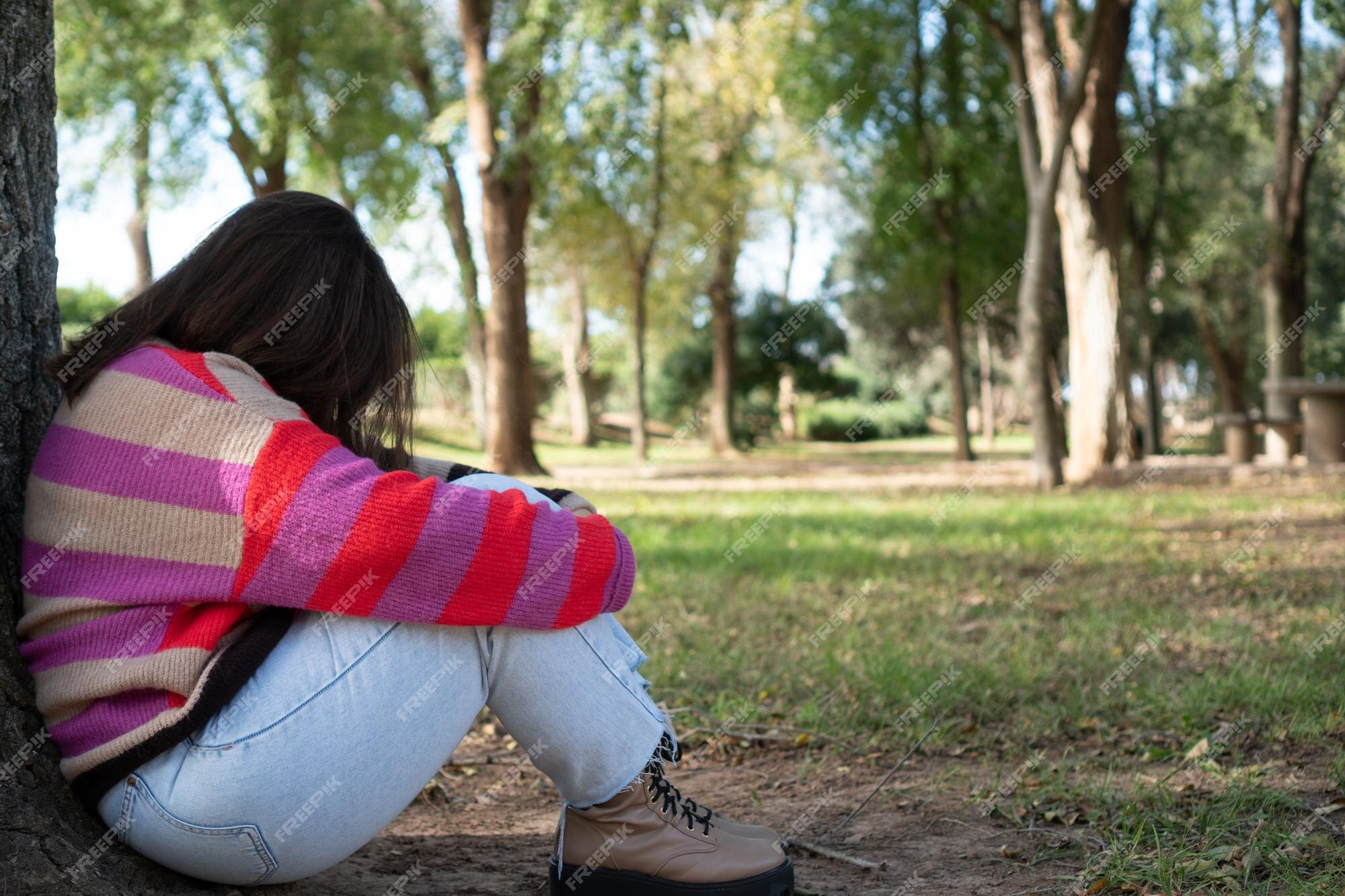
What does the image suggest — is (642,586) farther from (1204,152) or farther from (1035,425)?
(1204,152)

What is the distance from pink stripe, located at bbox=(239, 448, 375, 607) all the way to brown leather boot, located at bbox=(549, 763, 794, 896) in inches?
27.7

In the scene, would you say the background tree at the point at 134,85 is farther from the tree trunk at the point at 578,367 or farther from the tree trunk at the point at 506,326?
the tree trunk at the point at 578,367

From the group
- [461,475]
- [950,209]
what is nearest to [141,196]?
[950,209]

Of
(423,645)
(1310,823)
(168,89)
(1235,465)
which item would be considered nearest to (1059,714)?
(1310,823)

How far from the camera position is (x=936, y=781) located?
2801mm

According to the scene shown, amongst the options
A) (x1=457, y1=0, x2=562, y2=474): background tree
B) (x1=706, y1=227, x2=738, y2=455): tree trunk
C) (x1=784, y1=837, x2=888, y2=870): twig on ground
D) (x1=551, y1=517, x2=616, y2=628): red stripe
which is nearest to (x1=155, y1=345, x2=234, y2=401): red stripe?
(x1=551, y1=517, x2=616, y2=628): red stripe

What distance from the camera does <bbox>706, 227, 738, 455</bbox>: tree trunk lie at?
72.6 feet

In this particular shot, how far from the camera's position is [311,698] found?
5.51 ft

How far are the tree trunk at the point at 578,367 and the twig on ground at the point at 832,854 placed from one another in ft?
80.4

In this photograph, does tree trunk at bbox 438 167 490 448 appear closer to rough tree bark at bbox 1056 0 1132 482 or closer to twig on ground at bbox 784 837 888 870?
rough tree bark at bbox 1056 0 1132 482

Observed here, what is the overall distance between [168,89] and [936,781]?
53.3 ft

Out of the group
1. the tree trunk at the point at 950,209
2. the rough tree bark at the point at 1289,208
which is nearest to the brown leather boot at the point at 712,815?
the rough tree bark at the point at 1289,208

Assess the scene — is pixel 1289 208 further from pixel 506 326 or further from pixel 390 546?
pixel 390 546

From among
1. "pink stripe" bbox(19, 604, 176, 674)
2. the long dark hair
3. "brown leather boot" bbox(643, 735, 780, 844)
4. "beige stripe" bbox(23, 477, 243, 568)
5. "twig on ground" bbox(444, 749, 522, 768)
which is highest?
the long dark hair
